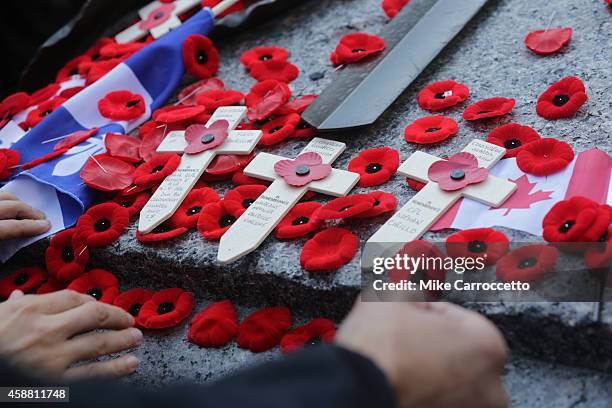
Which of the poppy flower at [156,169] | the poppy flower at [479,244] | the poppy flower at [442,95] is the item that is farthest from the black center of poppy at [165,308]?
the poppy flower at [442,95]

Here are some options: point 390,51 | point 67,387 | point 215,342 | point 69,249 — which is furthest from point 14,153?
point 67,387

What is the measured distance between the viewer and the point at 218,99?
1.42 metres

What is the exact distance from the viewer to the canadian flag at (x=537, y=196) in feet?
3.16

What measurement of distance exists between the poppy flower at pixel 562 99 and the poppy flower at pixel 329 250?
40 cm

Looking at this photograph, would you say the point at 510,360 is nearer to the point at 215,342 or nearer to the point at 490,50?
the point at 215,342

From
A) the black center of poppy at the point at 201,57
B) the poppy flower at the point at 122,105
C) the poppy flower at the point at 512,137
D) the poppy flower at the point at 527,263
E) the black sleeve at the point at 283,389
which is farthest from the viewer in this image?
the black center of poppy at the point at 201,57

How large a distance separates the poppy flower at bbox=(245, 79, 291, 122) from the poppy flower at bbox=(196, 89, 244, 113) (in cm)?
2

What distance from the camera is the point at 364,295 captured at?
0.94m

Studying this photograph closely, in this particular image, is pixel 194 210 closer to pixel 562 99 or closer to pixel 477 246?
pixel 477 246

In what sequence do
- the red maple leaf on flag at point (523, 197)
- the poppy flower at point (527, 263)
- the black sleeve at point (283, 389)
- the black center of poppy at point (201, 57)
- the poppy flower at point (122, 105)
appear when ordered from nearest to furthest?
the black sleeve at point (283, 389)
the poppy flower at point (527, 263)
the red maple leaf on flag at point (523, 197)
the poppy flower at point (122, 105)
the black center of poppy at point (201, 57)

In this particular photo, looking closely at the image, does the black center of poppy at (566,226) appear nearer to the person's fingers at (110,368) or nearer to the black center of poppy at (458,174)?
the black center of poppy at (458,174)

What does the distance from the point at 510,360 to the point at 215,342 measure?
42cm

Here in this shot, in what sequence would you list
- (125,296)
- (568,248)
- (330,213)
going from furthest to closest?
(125,296), (330,213), (568,248)

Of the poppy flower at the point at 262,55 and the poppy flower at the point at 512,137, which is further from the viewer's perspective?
the poppy flower at the point at 262,55
